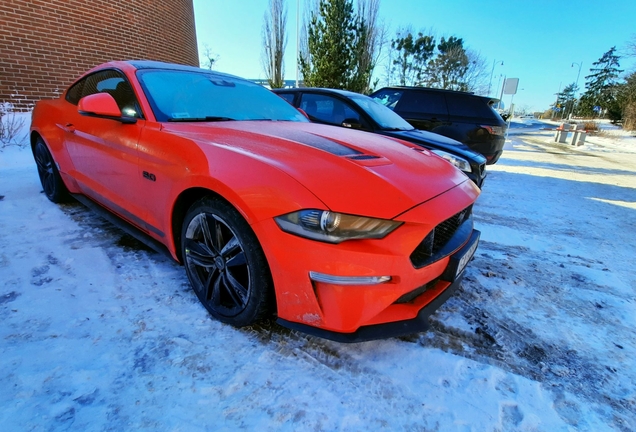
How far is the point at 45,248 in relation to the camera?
2.64 m

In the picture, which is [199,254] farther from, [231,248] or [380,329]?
[380,329]

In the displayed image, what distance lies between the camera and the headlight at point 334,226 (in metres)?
1.42

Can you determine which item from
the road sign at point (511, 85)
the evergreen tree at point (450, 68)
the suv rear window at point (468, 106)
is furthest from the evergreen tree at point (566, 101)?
the suv rear window at point (468, 106)

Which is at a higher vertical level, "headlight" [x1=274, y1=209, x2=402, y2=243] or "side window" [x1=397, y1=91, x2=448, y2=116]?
"side window" [x1=397, y1=91, x2=448, y2=116]

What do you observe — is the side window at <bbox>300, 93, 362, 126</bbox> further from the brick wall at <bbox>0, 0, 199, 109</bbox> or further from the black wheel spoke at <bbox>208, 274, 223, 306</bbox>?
the brick wall at <bbox>0, 0, 199, 109</bbox>

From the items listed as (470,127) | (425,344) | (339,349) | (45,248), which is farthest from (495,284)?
(470,127)

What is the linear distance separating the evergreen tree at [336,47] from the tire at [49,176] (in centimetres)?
1358

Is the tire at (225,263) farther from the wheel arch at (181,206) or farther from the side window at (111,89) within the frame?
the side window at (111,89)

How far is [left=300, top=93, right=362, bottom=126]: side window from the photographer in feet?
14.8

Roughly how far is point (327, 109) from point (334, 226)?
3.71m

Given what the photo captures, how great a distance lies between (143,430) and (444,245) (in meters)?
1.60

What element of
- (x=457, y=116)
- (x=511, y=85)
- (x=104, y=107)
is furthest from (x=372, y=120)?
(x=511, y=85)

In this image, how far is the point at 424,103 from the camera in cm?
644

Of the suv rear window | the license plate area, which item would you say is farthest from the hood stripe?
the suv rear window
